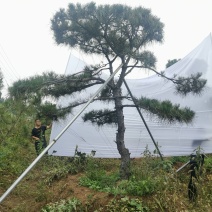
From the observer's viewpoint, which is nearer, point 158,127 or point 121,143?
point 121,143

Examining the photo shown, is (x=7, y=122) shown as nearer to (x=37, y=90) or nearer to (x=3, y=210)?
(x=37, y=90)

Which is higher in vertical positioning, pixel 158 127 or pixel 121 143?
pixel 158 127

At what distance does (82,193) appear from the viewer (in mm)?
3939

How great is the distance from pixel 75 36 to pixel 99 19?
570mm

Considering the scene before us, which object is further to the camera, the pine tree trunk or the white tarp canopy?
the white tarp canopy

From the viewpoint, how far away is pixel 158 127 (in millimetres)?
5230

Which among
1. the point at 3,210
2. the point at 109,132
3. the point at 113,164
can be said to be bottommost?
the point at 3,210

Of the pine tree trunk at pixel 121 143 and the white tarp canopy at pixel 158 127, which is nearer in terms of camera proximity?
the pine tree trunk at pixel 121 143

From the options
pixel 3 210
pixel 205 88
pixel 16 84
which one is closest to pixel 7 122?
pixel 16 84

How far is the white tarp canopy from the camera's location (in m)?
5.04

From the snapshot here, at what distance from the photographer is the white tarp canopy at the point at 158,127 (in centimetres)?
504

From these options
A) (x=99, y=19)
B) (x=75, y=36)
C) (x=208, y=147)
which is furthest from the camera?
(x=208, y=147)

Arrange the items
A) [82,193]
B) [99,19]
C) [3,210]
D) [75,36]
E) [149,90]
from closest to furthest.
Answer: [3,210] → [82,193] → [99,19] → [75,36] → [149,90]

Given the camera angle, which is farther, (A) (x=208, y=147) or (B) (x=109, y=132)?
(B) (x=109, y=132)
